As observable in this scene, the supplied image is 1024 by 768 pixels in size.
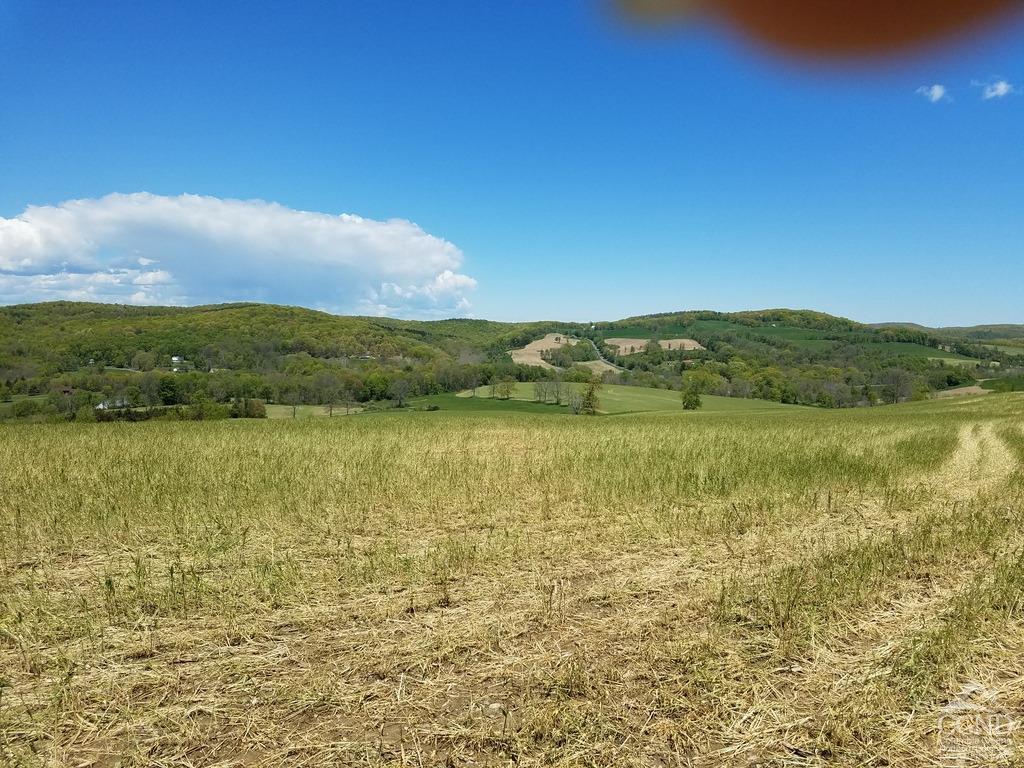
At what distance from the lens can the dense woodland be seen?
58.9 meters

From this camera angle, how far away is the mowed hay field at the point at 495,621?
2.35 metres

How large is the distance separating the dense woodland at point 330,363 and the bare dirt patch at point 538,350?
507cm


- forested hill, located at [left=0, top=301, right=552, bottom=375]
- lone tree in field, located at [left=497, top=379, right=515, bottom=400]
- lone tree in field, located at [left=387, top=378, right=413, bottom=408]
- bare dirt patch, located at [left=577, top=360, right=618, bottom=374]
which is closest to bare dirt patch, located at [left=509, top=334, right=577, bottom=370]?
bare dirt patch, located at [left=577, top=360, right=618, bottom=374]

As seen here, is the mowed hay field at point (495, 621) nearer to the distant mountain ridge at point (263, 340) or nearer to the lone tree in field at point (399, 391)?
the lone tree in field at point (399, 391)

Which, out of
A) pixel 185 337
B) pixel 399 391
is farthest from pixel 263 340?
pixel 399 391

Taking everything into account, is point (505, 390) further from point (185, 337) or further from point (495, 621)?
point (185, 337)

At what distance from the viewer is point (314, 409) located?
59688 millimetres

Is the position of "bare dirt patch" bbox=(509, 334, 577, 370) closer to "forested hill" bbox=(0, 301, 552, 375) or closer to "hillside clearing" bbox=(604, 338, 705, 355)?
"forested hill" bbox=(0, 301, 552, 375)

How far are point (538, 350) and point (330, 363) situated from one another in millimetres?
70603

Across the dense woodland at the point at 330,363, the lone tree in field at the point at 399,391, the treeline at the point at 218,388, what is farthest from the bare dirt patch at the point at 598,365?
the lone tree in field at the point at 399,391

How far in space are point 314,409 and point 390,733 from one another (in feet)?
203

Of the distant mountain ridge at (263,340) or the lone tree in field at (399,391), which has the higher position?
the distant mountain ridge at (263,340)

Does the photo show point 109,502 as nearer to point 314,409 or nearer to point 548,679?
point 548,679

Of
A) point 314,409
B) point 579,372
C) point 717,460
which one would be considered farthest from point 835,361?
point 717,460
